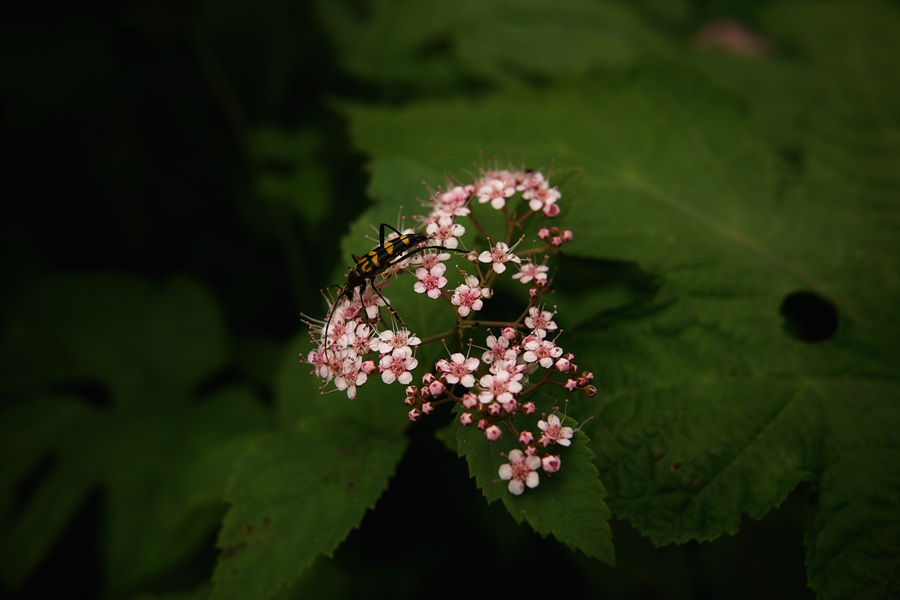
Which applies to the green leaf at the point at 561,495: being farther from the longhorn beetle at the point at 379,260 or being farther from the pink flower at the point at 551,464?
the longhorn beetle at the point at 379,260

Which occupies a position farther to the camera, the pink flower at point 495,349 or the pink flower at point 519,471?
the pink flower at point 495,349

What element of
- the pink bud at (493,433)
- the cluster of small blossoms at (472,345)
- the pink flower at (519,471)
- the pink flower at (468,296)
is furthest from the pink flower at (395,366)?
the pink flower at (519,471)

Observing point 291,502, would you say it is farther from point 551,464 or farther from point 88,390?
point 88,390

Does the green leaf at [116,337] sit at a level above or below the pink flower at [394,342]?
below

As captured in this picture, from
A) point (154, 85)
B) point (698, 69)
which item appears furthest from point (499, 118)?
point (154, 85)

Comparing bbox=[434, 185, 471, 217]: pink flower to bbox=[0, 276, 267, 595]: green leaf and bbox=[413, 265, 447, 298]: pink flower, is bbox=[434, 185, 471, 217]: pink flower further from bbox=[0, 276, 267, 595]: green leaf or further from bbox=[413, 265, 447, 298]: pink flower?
bbox=[0, 276, 267, 595]: green leaf

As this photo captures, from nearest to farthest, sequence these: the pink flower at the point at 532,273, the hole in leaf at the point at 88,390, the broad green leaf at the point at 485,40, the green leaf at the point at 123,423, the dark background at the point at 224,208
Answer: the pink flower at the point at 532,273, the green leaf at the point at 123,423, the dark background at the point at 224,208, the broad green leaf at the point at 485,40, the hole in leaf at the point at 88,390

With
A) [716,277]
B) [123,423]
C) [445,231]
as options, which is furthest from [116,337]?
[716,277]
